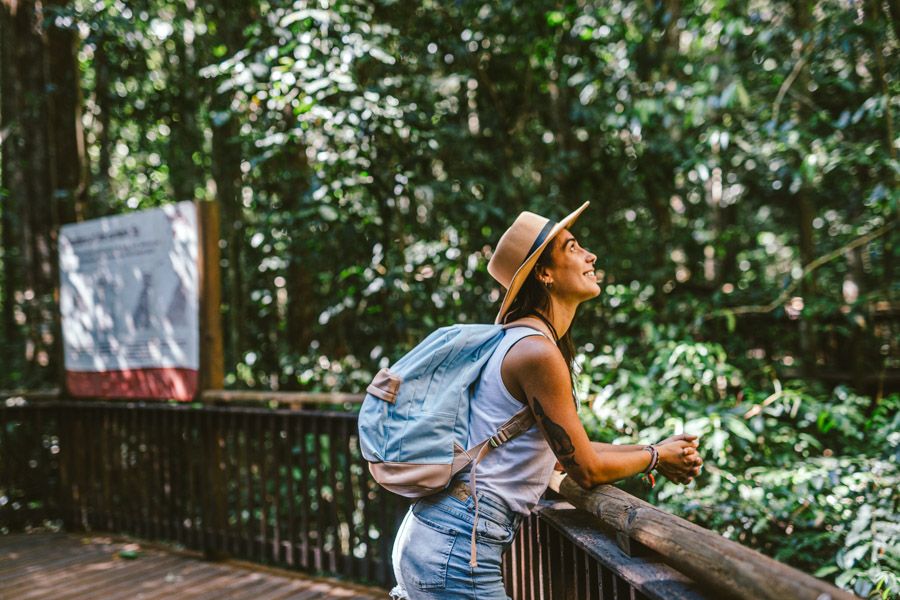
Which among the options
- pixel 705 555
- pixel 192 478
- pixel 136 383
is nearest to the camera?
pixel 705 555

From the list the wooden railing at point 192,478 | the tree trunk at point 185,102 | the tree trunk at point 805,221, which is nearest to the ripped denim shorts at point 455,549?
the wooden railing at point 192,478

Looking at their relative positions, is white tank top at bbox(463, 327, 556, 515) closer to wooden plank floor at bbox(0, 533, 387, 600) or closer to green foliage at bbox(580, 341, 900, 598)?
green foliage at bbox(580, 341, 900, 598)

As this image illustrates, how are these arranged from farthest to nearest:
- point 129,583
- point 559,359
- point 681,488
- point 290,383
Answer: point 290,383, point 129,583, point 681,488, point 559,359

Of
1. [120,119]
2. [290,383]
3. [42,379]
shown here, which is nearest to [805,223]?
[290,383]

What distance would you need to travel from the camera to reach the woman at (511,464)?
59.0 inches

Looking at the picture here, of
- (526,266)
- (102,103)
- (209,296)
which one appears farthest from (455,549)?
(102,103)

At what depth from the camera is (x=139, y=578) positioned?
4055mm

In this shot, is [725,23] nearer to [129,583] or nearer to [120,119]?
[129,583]

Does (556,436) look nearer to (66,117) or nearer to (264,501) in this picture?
(264,501)

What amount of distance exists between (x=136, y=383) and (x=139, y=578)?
126 cm

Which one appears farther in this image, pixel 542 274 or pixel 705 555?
pixel 542 274

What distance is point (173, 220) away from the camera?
4488 millimetres

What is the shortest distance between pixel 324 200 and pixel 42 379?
406cm

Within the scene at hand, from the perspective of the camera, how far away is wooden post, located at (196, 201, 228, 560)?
433cm
